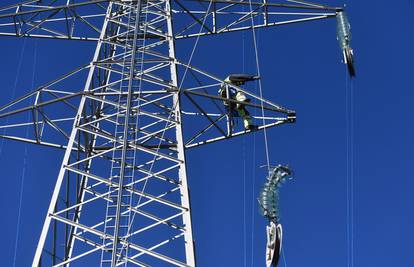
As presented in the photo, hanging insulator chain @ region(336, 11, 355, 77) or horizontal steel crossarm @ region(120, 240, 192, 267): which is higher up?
hanging insulator chain @ region(336, 11, 355, 77)

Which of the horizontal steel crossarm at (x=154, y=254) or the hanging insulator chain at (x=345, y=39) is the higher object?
the hanging insulator chain at (x=345, y=39)

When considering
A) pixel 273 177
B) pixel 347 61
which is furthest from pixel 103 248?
pixel 347 61

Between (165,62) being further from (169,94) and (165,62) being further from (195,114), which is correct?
(195,114)

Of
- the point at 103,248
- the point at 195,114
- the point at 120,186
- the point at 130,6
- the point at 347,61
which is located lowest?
the point at 103,248

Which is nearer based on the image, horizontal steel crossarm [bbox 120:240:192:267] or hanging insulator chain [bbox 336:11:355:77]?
horizontal steel crossarm [bbox 120:240:192:267]

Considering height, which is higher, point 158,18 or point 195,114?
point 158,18

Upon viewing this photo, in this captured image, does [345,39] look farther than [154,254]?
Yes

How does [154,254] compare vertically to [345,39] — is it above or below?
below

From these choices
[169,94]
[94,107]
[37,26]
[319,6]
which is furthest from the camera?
[37,26]

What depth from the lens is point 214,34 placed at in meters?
22.0

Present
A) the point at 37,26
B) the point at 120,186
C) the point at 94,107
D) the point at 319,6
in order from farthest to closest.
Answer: the point at 37,26
the point at 319,6
the point at 94,107
the point at 120,186

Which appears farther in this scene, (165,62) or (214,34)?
(214,34)

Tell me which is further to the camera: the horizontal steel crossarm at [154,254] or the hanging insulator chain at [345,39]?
the hanging insulator chain at [345,39]

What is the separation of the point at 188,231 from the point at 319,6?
837cm
